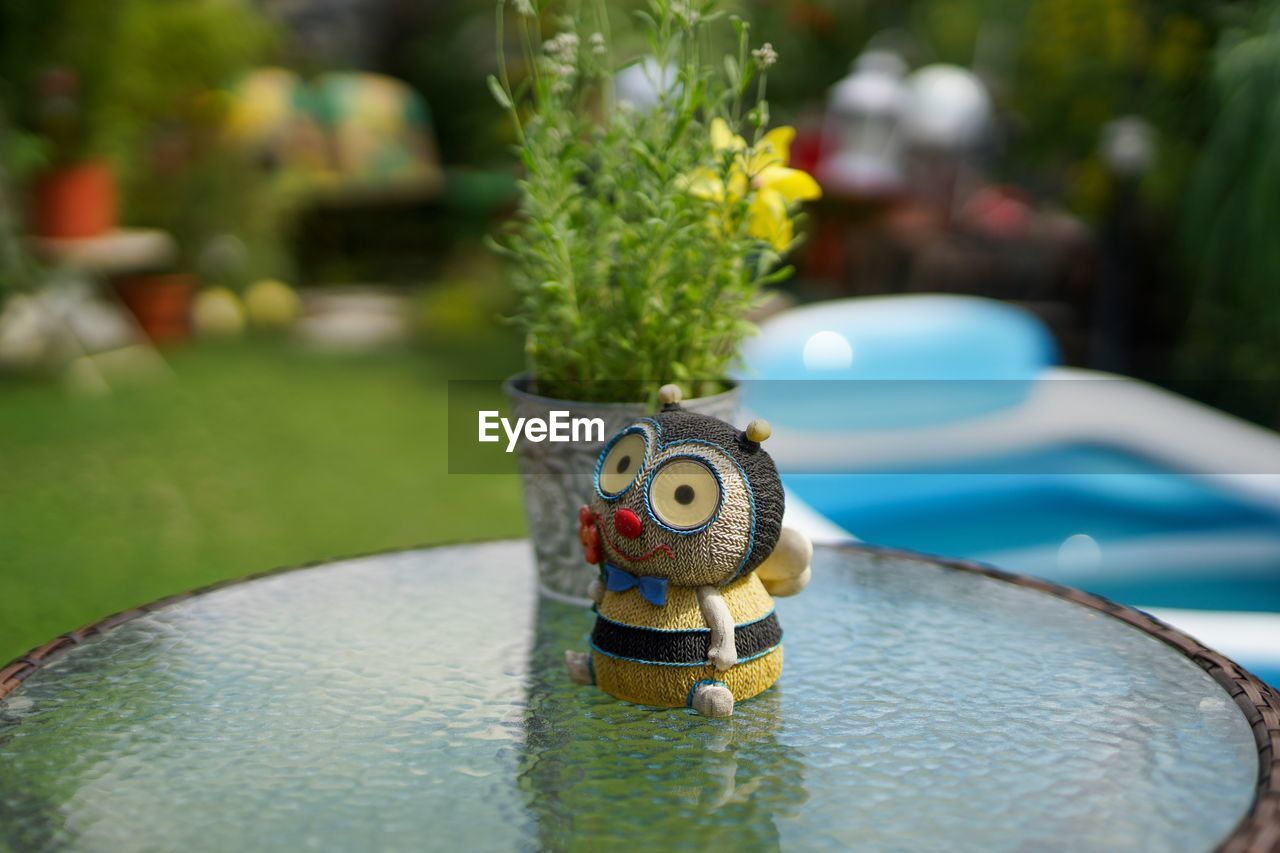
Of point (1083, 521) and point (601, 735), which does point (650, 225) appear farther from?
point (1083, 521)

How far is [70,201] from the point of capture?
647cm

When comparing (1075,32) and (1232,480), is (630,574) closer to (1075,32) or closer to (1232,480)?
(1232,480)

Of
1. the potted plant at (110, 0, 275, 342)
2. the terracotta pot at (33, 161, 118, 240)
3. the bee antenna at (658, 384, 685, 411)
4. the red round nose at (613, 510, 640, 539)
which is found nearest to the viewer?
the red round nose at (613, 510, 640, 539)

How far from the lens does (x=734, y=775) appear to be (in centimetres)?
130

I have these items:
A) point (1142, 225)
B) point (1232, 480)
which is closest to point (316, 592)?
point (1232, 480)

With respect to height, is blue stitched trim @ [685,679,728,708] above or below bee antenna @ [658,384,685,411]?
below

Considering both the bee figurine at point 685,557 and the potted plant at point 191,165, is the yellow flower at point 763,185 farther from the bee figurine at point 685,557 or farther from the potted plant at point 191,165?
the potted plant at point 191,165

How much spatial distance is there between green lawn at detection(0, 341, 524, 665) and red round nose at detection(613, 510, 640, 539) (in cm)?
244

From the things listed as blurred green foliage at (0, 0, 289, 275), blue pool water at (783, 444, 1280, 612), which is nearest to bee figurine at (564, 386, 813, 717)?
blue pool water at (783, 444, 1280, 612)

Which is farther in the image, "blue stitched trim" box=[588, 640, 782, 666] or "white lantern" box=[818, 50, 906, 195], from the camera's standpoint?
"white lantern" box=[818, 50, 906, 195]

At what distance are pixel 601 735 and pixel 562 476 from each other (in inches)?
19.6

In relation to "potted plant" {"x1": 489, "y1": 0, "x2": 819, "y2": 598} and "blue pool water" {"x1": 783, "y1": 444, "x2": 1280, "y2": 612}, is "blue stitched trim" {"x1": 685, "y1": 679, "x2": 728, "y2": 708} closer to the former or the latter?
"potted plant" {"x1": 489, "y1": 0, "x2": 819, "y2": 598}

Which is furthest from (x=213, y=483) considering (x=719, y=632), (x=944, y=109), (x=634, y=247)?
(x=944, y=109)

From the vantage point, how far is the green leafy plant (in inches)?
66.2
